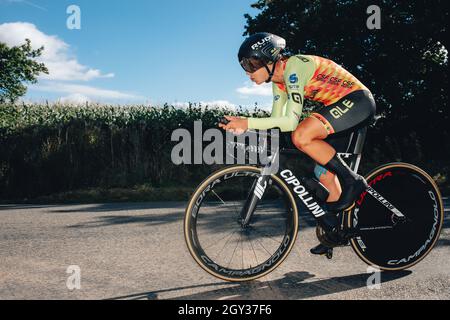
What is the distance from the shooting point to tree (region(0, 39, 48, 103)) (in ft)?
51.1

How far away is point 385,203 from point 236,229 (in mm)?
1477

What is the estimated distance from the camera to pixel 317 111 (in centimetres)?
353

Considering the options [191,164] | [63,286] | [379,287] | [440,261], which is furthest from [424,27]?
[63,286]

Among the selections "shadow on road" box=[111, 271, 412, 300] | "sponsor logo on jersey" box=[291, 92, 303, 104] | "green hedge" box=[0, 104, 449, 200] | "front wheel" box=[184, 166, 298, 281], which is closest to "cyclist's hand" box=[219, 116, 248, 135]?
"front wheel" box=[184, 166, 298, 281]

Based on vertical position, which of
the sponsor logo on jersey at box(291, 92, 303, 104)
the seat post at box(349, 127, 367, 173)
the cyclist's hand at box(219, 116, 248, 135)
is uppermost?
the sponsor logo on jersey at box(291, 92, 303, 104)

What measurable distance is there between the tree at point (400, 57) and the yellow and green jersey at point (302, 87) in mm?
12038

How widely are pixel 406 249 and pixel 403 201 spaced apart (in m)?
0.45

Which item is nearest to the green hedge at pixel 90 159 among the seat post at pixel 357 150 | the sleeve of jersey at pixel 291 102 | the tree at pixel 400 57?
the tree at pixel 400 57

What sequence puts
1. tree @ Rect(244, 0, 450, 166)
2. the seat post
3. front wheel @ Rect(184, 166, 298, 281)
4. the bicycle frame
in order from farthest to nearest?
tree @ Rect(244, 0, 450, 166) < the seat post < the bicycle frame < front wheel @ Rect(184, 166, 298, 281)

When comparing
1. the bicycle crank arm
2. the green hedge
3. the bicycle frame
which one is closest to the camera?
the bicycle frame

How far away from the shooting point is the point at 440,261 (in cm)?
416

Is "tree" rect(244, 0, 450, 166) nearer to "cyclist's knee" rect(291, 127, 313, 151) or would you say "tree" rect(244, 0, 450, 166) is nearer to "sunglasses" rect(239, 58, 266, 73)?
"cyclist's knee" rect(291, 127, 313, 151)
